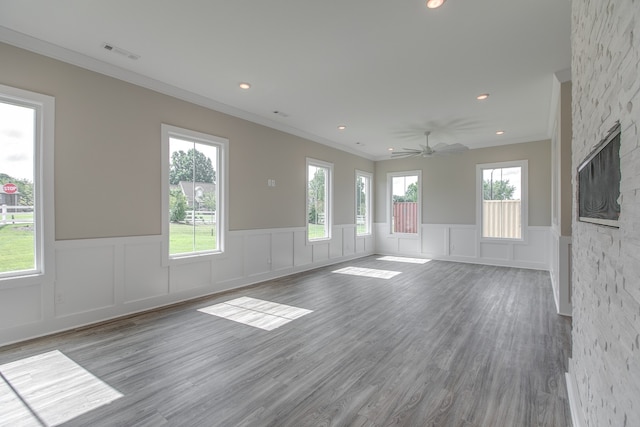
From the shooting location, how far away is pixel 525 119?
5523 millimetres

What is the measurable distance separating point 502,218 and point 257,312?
6303 mm

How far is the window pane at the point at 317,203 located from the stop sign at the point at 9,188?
4628mm

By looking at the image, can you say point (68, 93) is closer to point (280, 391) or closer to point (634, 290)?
point (280, 391)

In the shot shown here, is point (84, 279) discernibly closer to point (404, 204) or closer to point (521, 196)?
point (404, 204)

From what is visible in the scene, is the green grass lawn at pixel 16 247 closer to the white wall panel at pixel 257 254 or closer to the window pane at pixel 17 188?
the window pane at pixel 17 188

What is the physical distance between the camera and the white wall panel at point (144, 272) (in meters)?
3.79

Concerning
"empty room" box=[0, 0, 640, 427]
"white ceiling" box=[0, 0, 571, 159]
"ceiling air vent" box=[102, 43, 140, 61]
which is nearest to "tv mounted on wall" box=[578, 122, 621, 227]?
"empty room" box=[0, 0, 640, 427]

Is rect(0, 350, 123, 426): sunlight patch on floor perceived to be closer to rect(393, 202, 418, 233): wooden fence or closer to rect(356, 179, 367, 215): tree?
rect(356, 179, 367, 215): tree

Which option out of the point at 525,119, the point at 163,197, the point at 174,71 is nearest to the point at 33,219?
the point at 163,197

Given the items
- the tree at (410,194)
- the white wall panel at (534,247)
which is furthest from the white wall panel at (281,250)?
the white wall panel at (534,247)

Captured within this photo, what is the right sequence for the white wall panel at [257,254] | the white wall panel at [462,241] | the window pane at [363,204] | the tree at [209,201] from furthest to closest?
the window pane at [363,204] < the white wall panel at [462,241] < the white wall panel at [257,254] < the tree at [209,201]

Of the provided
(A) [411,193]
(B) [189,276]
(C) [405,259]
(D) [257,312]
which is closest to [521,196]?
(A) [411,193]

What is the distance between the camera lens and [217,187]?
4895mm

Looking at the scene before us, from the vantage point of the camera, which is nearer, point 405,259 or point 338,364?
point 338,364
